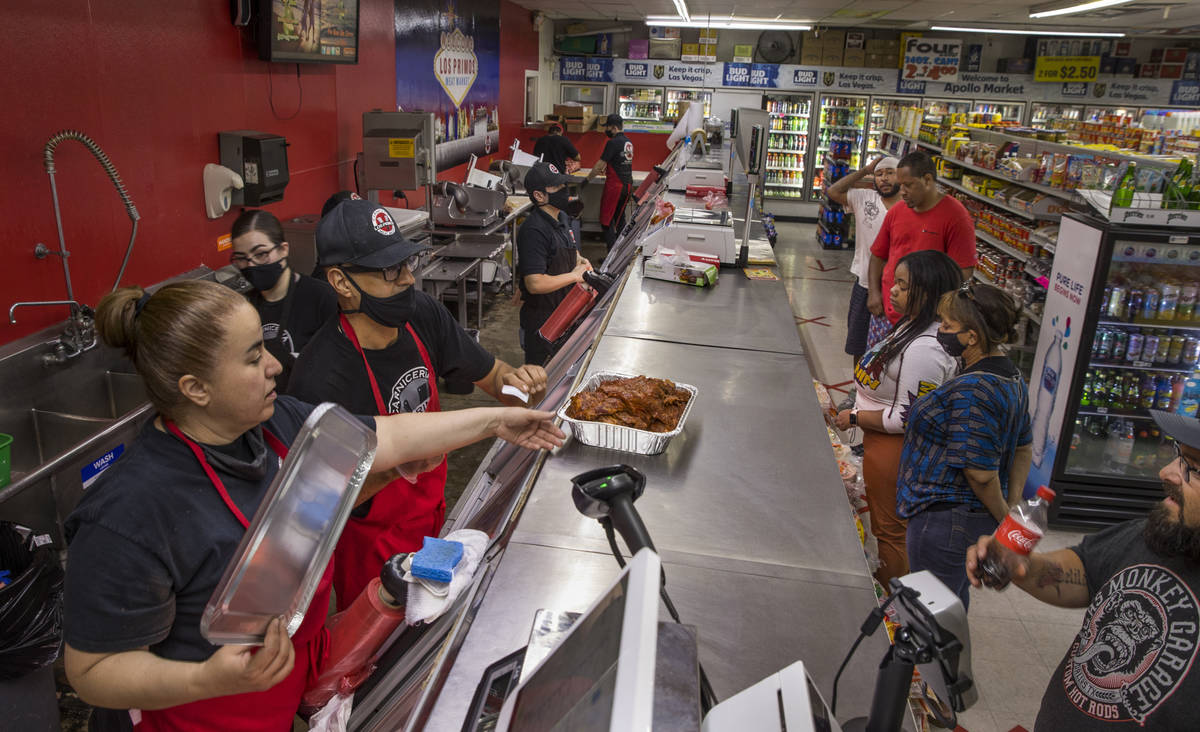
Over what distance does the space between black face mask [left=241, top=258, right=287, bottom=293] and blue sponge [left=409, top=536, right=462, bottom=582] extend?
249cm

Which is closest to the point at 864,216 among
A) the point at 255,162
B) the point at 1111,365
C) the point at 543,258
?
the point at 1111,365

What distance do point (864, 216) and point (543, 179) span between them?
2.83m

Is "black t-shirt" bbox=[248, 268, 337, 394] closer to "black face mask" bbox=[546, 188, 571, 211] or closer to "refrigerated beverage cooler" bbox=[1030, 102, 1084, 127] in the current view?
"black face mask" bbox=[546, 188, 571, 211]

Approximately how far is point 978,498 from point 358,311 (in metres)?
2.06

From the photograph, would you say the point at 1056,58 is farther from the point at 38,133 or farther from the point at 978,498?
the point at 38,133

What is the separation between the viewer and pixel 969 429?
247 centimetres

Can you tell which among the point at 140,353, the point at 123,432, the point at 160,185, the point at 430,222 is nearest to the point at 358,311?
the point at 140,353

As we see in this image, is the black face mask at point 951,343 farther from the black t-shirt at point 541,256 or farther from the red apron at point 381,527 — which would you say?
the black t-shirt at point 541,256

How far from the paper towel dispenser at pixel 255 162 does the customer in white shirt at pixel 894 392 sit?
352 cm

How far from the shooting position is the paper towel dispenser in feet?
14.6

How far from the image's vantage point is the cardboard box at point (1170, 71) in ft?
42.6

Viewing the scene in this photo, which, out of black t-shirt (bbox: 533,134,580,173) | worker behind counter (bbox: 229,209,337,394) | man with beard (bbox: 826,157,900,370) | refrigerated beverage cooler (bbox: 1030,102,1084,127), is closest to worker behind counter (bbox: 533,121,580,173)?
black t-shirt (bbox: 533,134,580,173)

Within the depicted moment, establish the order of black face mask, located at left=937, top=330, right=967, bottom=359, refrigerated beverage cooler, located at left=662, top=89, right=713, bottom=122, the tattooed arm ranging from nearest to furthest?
the tattooed arm, black face mask, located at left=937, top=330, right=967, bottom=359, refrigerated beverage cooler, located at left=662, top=89, right=713, bottom=122

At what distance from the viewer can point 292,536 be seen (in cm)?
106
